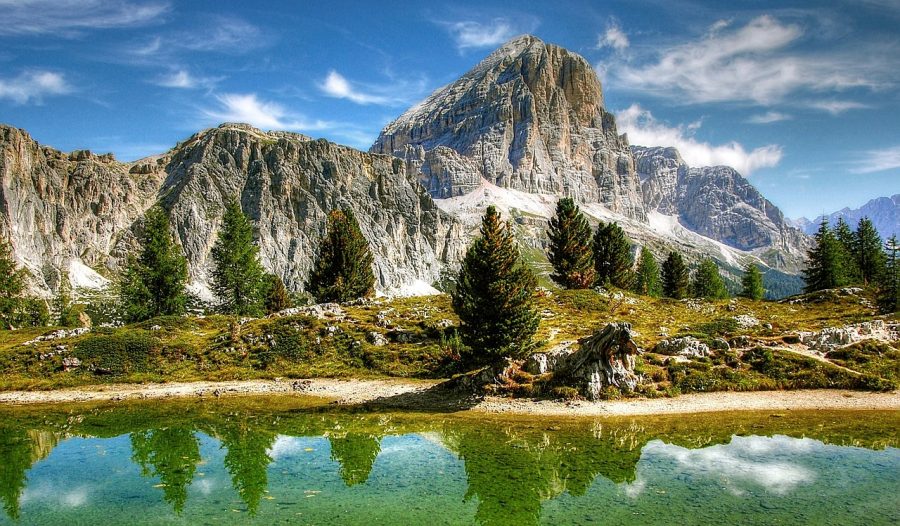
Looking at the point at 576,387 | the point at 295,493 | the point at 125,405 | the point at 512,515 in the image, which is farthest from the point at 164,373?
the point at 512,515

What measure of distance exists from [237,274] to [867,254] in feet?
373

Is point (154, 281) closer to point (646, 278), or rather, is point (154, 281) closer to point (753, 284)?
point (646, 278)

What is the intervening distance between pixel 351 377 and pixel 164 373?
1771 cm

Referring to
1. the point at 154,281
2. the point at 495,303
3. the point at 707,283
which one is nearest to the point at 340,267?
the point at 154,281

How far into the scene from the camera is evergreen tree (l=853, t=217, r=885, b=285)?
96.2m

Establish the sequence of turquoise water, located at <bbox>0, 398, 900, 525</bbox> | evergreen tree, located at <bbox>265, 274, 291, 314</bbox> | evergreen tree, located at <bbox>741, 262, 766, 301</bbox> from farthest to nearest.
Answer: evergreen tree, located at <bbox>741, 262, 766, 301</bbox> < evergreen tree, located at <bbox>265, 274, 291, 314</bbox> < turquoise water, located at <bbox>0, 398, 900, 525</bbox>

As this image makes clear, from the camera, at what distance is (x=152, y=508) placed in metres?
18.5

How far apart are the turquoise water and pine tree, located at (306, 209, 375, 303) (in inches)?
1428

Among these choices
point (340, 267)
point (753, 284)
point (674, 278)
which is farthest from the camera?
point (753, 284)

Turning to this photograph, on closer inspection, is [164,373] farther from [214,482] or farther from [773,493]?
[773,493]

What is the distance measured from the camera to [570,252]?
242 ft

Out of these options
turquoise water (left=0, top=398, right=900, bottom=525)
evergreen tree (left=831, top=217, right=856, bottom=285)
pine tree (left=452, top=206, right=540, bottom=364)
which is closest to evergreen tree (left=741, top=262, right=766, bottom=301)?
evergreen tree (left=831, top=217, right=856, bottom=285)

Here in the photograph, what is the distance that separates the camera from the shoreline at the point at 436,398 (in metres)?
31.9

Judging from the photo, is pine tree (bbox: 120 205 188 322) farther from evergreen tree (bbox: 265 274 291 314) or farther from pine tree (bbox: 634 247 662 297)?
pine tree (bbox: 634 247 662 297)
